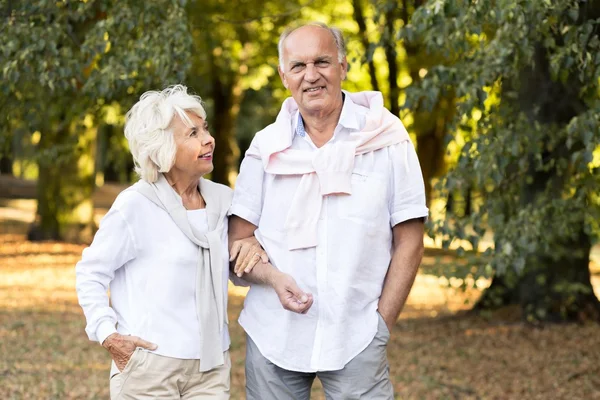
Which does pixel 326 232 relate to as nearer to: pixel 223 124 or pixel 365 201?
pixel 365 201

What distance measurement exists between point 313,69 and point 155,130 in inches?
24.0

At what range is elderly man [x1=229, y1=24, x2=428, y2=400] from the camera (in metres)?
3.35

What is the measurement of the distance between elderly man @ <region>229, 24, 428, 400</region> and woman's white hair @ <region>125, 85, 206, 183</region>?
320 millimetres

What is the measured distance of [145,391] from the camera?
3334 mm

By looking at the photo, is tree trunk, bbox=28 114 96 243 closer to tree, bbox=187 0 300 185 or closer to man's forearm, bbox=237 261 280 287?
tree, bbox=187 0 300 185

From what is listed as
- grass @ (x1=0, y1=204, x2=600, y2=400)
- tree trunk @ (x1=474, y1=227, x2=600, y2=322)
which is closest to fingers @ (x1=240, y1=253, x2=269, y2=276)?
grass @ (x1=0, y1=204, x2=600, y2=400)

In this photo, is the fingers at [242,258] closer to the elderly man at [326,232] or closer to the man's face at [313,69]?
the elderly man at [326,232]

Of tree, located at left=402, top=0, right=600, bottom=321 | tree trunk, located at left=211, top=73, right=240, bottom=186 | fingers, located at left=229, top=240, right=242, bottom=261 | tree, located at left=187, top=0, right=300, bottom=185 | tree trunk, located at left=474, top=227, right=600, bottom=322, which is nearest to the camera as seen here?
fingers, located at left=229, top=240, right=242, bottom=261

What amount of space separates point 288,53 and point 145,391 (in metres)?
1.33

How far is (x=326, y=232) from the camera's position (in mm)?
3379

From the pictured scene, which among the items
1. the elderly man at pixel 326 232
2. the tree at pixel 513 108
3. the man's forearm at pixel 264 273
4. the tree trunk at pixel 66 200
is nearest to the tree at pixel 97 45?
the tree at pixel 513 108

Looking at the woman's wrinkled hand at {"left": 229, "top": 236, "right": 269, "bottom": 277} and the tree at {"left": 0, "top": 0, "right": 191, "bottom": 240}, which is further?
the tree at {"left": 0, "top": 0, "right": 191, "bottom": 240}

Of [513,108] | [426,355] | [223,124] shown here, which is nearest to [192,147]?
[513,108]

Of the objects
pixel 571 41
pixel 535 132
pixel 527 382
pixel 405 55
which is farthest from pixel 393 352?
pixel 405 55
